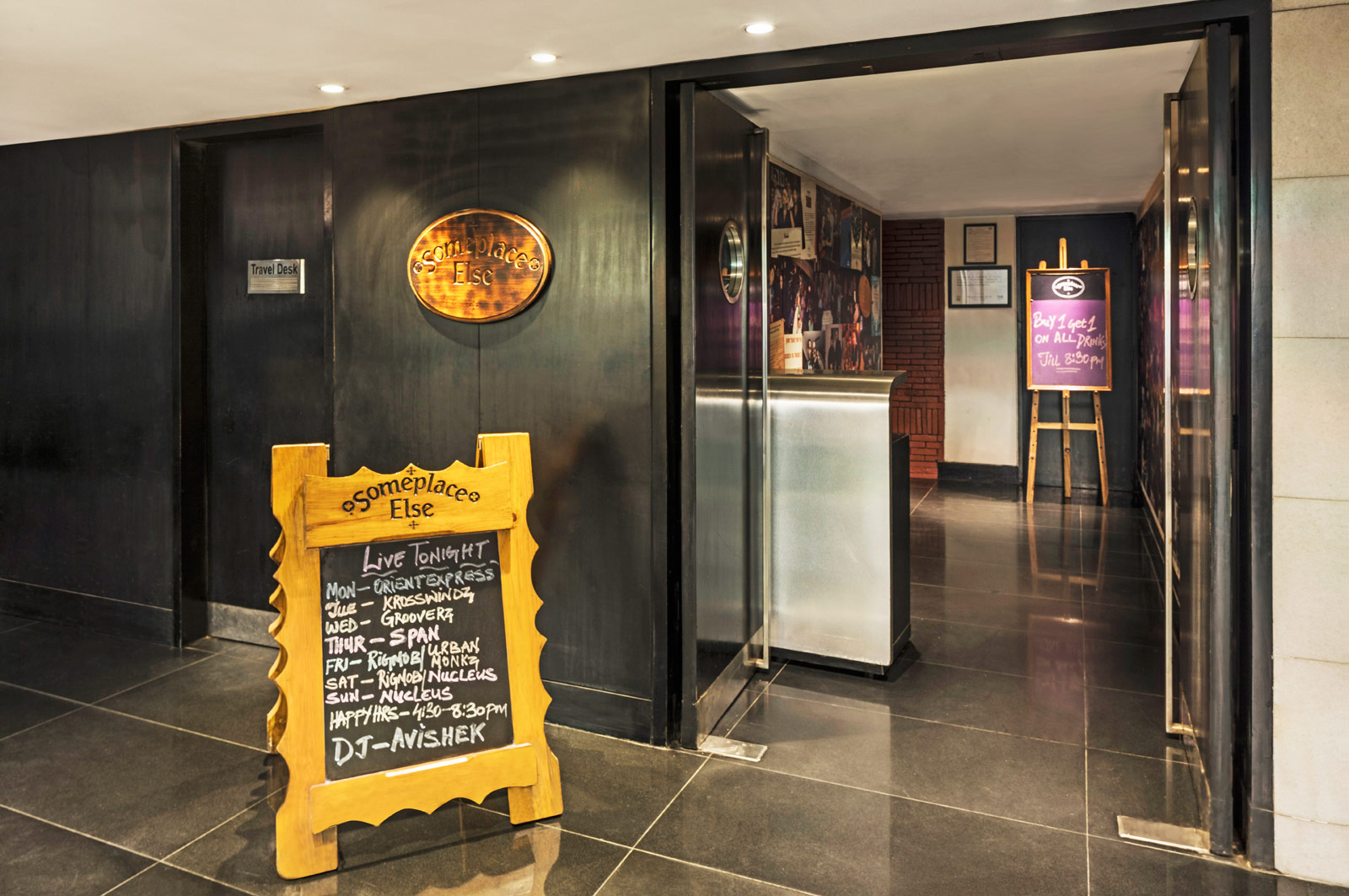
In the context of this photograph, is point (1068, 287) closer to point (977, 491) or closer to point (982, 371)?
point (982, 371)

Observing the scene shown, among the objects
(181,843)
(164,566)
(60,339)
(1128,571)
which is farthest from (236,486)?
(1128,571)

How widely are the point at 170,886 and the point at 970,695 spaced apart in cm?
286

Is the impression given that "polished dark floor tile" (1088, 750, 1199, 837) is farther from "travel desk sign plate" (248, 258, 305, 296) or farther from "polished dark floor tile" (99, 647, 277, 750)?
"travel desk sign plate" (248, 258, 305, 296)

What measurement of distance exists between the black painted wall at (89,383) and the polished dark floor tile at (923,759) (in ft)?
9.89

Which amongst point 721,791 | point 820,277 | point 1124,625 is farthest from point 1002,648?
point 820,277

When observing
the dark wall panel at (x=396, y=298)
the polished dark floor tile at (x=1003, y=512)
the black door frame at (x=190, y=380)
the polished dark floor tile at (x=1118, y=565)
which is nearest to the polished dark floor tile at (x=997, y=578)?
the polished dark floor tile at (x=1118, y=565)

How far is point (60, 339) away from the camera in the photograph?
448 centimetres

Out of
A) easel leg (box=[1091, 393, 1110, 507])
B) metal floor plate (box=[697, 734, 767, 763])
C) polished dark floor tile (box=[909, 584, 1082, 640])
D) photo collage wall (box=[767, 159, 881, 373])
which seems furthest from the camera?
easel leg (box=[1091, 393, 1110, 507])

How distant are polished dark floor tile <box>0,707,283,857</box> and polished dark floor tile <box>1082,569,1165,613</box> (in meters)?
4.18

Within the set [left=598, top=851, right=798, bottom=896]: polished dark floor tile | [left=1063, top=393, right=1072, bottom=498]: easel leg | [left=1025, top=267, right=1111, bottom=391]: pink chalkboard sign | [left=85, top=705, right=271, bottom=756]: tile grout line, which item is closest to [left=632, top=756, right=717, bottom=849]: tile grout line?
[left=598, top=851, right=798, bottom=896]: polished dark floor tile

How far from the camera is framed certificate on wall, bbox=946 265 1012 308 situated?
327 inches

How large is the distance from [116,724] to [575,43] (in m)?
3.00

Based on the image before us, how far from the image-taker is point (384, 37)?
2775 millimetres

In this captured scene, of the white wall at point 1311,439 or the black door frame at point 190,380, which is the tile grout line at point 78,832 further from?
the white wall at point 1311,439
